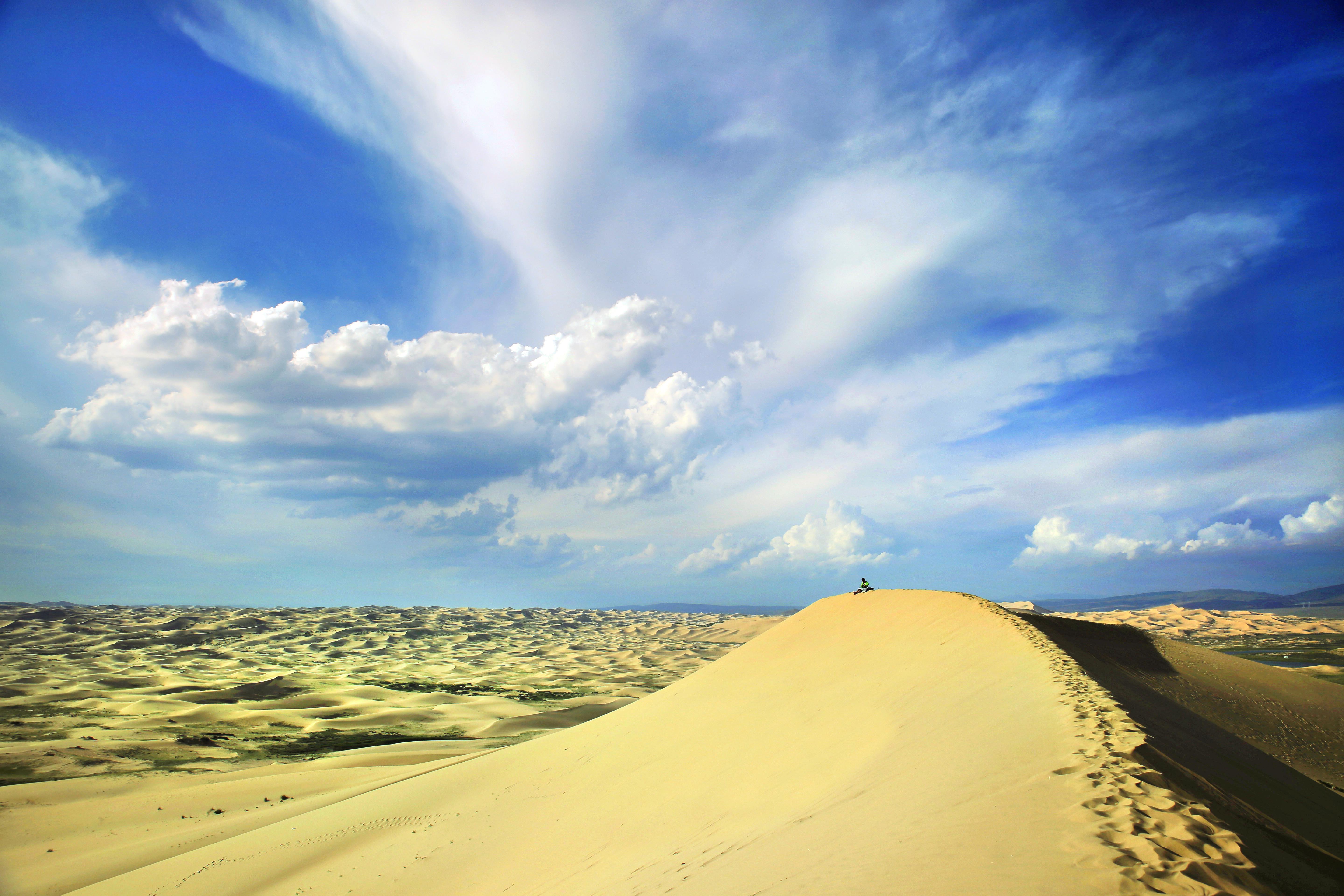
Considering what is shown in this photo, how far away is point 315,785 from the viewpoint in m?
11.6

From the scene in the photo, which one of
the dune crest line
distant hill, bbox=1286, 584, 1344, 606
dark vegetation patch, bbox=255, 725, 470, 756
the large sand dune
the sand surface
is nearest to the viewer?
the dune crest line

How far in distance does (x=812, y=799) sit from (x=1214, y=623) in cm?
7726

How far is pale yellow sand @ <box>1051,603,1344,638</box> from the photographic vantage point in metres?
49.8

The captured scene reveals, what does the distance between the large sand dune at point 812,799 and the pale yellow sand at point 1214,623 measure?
4649 cm

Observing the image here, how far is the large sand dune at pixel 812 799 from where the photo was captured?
12.0 feet

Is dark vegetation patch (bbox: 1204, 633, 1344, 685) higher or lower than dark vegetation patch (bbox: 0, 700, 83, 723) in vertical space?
lower

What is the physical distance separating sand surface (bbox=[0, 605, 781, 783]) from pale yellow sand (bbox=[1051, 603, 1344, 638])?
3933cm

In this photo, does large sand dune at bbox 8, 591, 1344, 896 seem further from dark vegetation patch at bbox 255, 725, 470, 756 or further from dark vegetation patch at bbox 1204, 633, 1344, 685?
dark vegetation patch at bbox 1204, 633, 1344, 685

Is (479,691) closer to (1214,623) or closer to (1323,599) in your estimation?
(1214,623)

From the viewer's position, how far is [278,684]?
22.4m

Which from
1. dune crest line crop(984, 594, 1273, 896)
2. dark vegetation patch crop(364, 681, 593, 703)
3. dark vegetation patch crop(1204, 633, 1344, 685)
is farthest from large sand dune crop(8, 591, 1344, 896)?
dark vegetation patch crop(1204, 633, 1344, 685)

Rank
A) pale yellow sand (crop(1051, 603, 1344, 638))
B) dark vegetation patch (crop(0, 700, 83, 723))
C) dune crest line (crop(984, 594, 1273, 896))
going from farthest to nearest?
1. pale yellow sand (crop(1051, 603, 1344, 638))
2. dark vegetation patch (crop(0, 700, 83, 723))
3. dune crest line (crop(984, 594, 1273, 896))

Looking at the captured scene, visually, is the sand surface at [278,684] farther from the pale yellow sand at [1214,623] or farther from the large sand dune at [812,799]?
the pale yellow sand at [1214,623]

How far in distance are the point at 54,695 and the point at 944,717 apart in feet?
87.9
